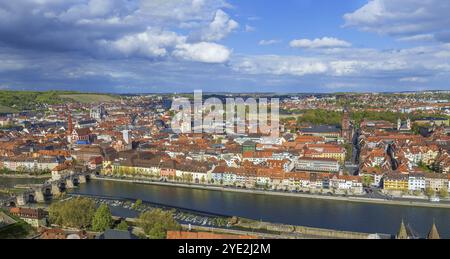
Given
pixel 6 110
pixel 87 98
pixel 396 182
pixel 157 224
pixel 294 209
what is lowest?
pixel 294 209

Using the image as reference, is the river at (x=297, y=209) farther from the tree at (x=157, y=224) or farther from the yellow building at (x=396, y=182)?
the tree at (x=157, y=224)

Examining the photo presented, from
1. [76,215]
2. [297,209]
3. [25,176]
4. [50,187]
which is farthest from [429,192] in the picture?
[25,176]

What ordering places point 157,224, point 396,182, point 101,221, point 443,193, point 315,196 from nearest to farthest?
1. point 157,224
2. point 101,221
3. point 443,193
4. point 315,196
5. point 396,182

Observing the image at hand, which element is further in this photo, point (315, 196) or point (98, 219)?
point (315, 196)

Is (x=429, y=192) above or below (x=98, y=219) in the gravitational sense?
below

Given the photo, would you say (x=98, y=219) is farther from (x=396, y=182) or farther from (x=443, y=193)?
(x=443, y=193)

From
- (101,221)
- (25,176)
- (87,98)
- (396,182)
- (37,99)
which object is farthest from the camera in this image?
(87,98)

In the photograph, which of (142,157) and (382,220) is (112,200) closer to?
(142,157)
